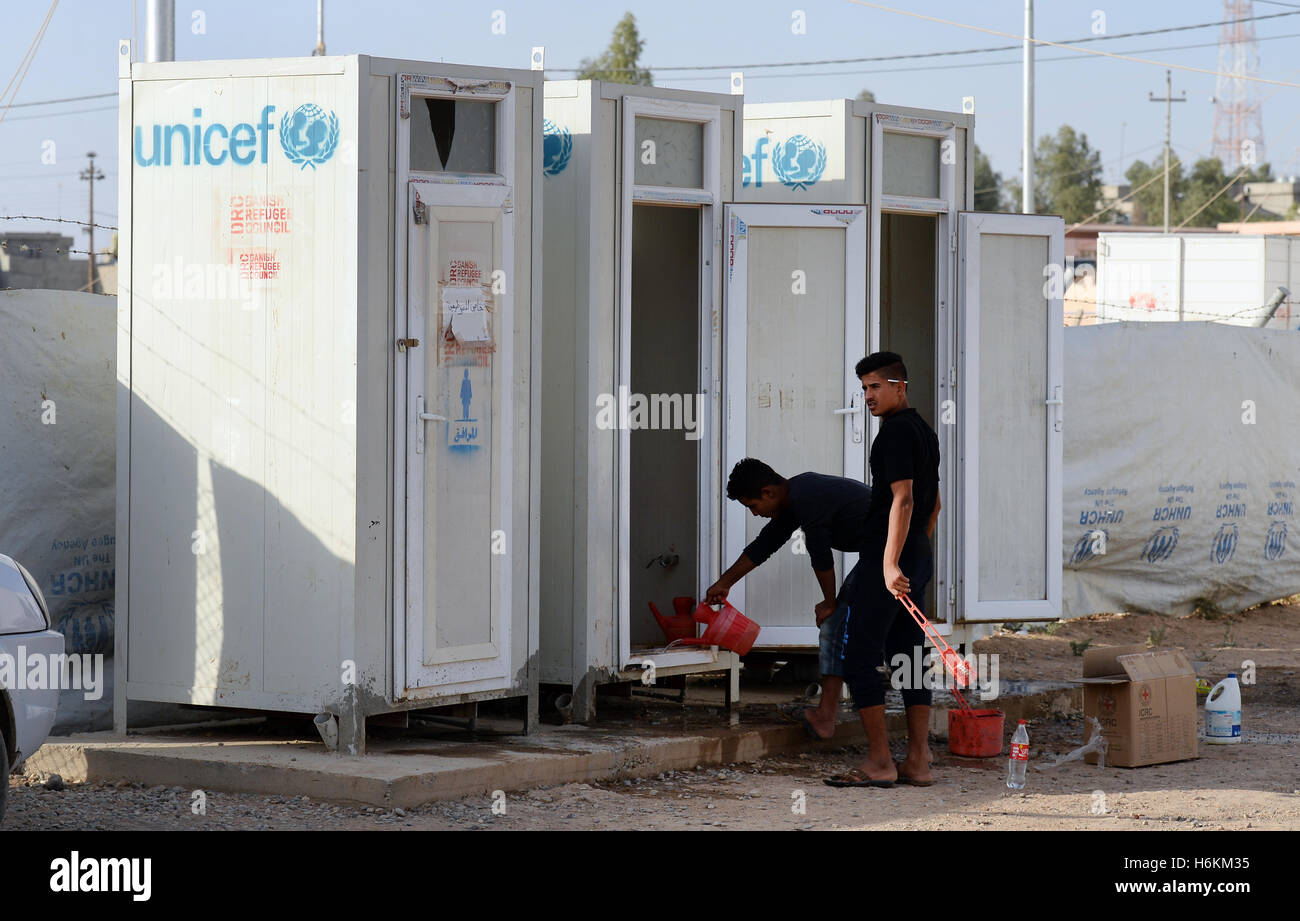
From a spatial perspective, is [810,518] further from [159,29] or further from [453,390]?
[159,29]

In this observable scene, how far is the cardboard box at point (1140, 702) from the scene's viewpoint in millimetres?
7477

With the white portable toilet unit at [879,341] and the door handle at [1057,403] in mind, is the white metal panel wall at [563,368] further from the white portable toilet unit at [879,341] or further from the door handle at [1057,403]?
the door handle at [1057,403]

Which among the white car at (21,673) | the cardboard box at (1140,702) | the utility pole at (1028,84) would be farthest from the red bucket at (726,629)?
the utility pole at (1028,84)

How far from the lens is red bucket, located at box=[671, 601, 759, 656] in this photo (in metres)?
7.74

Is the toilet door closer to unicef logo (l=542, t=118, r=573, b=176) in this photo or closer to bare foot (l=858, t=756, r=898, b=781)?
unicef logo (l=542, t=118, r=573, b=176)

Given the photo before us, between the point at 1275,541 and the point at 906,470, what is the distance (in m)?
8.54

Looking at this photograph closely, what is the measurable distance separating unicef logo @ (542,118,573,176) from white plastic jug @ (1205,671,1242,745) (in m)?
4.41

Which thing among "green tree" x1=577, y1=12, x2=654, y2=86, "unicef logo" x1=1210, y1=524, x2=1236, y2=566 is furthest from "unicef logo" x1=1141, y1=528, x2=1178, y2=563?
"green tree" x1=577, y1=12, x2=654, y2=86

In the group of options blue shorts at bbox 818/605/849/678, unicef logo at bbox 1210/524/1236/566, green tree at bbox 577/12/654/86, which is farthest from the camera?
green tree at bbox 577/12/654/86

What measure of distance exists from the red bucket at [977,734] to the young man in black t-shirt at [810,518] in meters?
0.65

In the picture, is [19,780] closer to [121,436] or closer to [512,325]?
[121,436]

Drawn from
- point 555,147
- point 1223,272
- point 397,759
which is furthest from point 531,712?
point 1223,272

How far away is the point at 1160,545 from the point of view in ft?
43.2

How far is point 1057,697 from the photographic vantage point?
9.18 metres
